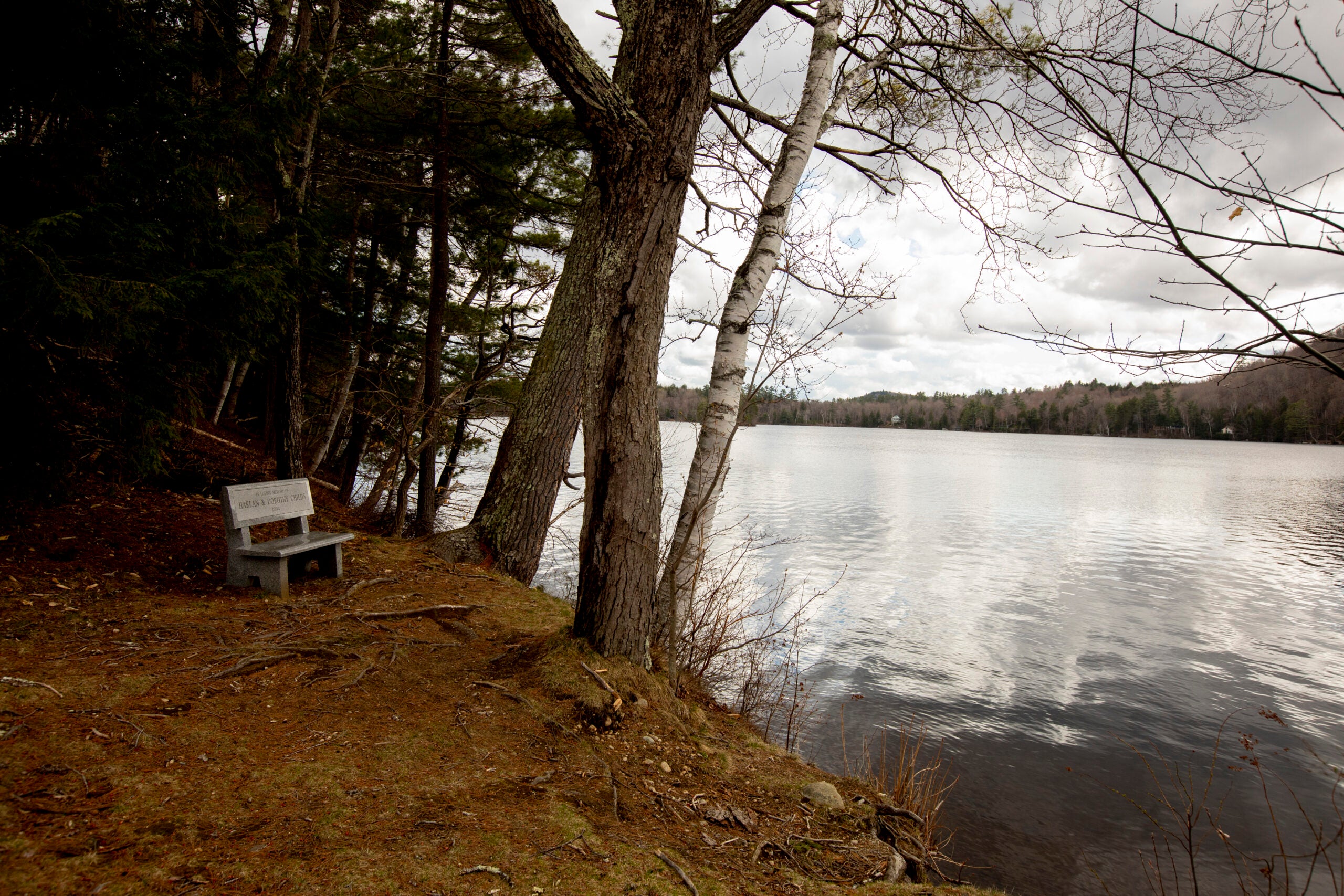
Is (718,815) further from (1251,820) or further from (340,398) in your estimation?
(340,398)

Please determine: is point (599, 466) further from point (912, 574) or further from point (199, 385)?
point (912, 574)

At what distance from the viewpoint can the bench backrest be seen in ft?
14.9

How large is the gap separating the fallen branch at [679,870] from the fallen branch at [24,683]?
253cm

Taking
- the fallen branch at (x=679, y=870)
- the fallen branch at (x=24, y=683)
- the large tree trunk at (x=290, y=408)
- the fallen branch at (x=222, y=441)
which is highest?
the large tree trunk at (x=290, y=408)

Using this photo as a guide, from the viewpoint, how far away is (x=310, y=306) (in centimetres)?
1059

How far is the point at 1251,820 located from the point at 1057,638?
13.3 feet

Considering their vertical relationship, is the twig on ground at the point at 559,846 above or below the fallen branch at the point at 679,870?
above

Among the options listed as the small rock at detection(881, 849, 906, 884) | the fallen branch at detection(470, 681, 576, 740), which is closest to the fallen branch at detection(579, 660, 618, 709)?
the fallen branch at detection(470, 681, 576, 740)

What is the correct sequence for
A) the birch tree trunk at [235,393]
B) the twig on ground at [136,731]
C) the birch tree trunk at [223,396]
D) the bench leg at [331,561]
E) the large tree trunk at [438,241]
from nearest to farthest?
the twig on ground at [136,731] → the bench leg at [331,561] → the large tree trunk at [438,241] → the birch tree trunk at [223,396] → the birch tree trunk at [235,393]

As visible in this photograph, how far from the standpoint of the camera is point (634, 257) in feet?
10.5

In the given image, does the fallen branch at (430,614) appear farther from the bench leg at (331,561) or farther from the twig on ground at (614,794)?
the twig on ground at (614,794)

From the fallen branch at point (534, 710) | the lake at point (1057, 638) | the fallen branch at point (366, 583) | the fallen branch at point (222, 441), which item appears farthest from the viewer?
the fallen branch at point (222, 441)

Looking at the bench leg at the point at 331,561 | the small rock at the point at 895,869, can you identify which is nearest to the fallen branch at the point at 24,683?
the bench leg at the point at 331,561

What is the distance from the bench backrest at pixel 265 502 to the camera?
14.9 feet
